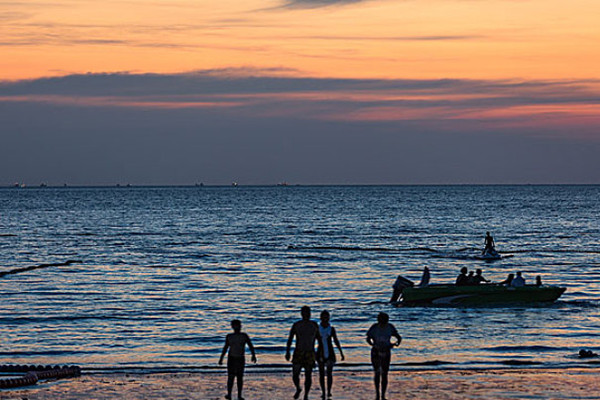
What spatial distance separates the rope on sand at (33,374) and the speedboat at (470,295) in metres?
21.5

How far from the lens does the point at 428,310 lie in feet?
138

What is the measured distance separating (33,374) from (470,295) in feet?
79.7

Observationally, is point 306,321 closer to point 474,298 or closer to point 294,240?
point 474,298

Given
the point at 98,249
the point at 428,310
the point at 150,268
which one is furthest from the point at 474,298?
the point at 98,249

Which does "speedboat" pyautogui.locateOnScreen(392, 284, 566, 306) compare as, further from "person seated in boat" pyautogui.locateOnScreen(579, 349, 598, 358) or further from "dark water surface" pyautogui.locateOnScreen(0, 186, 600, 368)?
"person seated in boat" pyautogui.locateOnScreen(579, 349, 598, 358)

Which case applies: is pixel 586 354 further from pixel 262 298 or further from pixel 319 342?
pixel 262 298

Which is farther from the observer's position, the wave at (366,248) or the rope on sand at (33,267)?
the wave at (366,248)

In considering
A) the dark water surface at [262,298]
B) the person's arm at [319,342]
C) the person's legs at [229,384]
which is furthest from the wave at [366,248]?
the person's arm at [319,342]

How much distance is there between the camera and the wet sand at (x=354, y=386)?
21.5 meters

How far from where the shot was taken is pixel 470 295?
43.0 m

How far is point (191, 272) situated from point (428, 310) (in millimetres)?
26848

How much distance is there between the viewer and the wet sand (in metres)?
21.5

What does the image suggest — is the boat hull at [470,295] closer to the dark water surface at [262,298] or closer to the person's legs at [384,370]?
the dark water surface at [262,298]

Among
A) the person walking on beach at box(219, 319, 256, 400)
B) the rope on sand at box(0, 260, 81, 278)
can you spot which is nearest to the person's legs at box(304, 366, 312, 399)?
the person walking on beach at box(219, 319, 256, 400)
